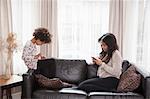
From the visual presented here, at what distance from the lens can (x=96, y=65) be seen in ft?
14.6

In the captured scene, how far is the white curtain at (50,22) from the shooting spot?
16.0 feet

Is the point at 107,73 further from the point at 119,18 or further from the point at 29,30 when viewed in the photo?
the point at 29,30

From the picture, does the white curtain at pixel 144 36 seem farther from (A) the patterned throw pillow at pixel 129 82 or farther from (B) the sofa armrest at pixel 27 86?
(B) the sofa armrest at pixel 27 86

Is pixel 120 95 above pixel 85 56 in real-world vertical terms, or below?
below

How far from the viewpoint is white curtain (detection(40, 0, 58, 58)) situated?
191 inches

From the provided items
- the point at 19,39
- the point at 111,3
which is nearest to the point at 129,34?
the point at 111,3

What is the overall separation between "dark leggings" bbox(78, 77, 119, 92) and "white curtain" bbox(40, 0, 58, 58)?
115cm

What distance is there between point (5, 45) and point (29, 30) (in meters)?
0.53

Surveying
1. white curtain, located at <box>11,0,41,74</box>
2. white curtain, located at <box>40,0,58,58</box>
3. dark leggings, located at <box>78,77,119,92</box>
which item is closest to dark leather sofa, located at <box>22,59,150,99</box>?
dark leggings, located at <box>78,77,119,92</box>

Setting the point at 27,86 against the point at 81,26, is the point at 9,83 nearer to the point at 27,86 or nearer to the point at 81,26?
the point at 27,86

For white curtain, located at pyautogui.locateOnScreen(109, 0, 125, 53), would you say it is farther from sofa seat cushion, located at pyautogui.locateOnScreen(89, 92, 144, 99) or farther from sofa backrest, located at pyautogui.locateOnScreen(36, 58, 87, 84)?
sofa seat cushion, located at pyautogui.locateOnScreen(89, 92, 144, 99)

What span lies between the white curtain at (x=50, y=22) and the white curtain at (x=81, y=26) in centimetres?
10

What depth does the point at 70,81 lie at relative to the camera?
4.39 meters

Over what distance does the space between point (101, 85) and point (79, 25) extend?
140cm
